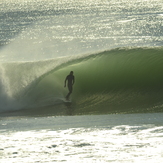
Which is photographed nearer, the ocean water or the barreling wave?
the ocean water

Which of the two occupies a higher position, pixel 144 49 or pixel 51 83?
pixel 144 49

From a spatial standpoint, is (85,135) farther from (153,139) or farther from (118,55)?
(118,55)

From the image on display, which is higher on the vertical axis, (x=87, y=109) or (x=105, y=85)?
(x=105, y=85)

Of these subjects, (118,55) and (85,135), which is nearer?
(85,135)

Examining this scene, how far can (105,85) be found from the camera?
17172 millimetres

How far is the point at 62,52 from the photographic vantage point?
1612 inches

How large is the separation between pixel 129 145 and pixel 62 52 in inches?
1277

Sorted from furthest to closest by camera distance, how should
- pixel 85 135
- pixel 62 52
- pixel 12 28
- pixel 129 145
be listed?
1. pixel 12 28
2. pixel 62 52
3. pixel 85 135
4. pixel 129 145

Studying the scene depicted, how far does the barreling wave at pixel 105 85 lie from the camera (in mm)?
14773

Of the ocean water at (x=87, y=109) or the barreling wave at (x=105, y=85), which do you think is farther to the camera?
the barreling wave at (x=105, y=85)

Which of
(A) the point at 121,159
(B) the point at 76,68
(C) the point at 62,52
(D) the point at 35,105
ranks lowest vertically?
(A) the point at 121,159

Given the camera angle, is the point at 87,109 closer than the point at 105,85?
Yes

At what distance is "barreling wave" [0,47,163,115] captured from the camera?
1477 centimetres

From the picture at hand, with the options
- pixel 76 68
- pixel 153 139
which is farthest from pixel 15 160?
pixel 76 68
